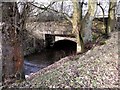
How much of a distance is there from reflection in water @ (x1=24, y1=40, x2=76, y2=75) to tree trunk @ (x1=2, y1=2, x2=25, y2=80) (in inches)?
210

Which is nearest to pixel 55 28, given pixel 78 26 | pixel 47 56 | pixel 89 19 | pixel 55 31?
pixel 55 31

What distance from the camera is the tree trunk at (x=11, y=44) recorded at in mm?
4891

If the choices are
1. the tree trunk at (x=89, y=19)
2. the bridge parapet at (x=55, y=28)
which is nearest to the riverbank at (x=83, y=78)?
the tree trunk at (x=89, y=19)

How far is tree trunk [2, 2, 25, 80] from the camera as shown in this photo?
4.89 meters

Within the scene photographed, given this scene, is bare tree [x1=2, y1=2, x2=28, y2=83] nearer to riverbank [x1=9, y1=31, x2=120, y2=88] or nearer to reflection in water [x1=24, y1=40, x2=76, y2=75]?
riverbank [x1=9, y1=31, x2=120, y2=88]

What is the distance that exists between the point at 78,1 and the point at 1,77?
5.62 meters

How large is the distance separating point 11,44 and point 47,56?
376 inches

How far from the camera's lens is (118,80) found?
5.16 metres

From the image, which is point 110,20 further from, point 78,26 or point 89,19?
point 78,26

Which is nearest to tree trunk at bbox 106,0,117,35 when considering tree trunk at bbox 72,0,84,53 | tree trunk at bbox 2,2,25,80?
tree trunk at bbox 72,0,84,53

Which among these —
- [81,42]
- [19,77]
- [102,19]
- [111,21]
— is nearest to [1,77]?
[19,77]

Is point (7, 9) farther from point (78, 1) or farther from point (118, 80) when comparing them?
point (78, 1)

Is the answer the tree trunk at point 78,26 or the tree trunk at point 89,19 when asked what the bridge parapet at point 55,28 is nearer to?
the tree trunk at point 89,19

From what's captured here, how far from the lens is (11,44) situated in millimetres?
5094
